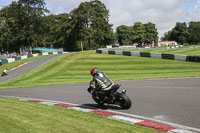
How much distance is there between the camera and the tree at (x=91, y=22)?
70.4m

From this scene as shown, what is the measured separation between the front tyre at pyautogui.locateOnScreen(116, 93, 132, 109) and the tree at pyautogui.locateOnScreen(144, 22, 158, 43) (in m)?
117

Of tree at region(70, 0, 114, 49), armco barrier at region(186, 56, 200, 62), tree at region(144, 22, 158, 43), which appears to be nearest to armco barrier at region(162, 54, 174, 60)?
armco barrier at region(186, 56, 200, 62)

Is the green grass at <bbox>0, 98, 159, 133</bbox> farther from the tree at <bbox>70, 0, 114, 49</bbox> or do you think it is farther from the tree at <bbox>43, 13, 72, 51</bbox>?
the tree at <bbox>43, 13, 72, 51</bbox>

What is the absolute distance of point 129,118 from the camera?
7.72 meters

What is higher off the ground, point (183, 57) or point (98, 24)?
point (98, 24)

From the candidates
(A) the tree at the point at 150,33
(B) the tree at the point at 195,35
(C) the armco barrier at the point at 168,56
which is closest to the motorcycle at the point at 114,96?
(C) the armco barrier at the point at 168,56

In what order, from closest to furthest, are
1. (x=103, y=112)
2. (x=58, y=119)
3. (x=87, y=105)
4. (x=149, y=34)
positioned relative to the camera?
(x=58, y=119) < (x=103, y=112) < (x=87, y=105) < (x=149, y=34)

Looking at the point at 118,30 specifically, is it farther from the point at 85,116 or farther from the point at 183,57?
the point at 85,116

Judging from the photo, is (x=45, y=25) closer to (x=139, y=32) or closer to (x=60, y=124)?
(x=139, y=32)

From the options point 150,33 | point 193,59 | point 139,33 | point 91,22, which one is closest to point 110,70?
point 193,59

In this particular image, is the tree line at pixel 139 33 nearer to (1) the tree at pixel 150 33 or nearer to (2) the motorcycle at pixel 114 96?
(1) the tree at pixel 150 33

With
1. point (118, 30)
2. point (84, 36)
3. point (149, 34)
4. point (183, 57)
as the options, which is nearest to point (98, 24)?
point (84, 36)

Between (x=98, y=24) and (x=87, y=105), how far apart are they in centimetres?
6268

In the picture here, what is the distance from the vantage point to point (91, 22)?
72.3 meters
